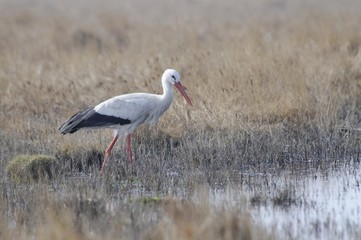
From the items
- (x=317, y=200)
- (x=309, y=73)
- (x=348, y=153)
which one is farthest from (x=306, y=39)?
(x=317, y=200)

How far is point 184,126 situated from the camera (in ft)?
32.8

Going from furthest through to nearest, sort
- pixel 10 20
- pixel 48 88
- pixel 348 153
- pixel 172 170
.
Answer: pixel 10 20
pixel 48 88
pixel 348 153
pixel 172 170

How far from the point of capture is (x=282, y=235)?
235 inches

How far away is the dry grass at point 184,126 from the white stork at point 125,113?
29cm

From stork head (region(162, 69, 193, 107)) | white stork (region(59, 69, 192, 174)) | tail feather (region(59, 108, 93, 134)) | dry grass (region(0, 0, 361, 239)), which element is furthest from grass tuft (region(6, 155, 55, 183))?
stork head (region(162, 69, 193, 107))

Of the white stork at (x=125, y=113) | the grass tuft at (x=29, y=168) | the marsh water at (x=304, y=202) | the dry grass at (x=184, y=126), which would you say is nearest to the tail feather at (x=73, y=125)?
the white stork at (x=125, y=113)

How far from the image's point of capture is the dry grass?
6262mm

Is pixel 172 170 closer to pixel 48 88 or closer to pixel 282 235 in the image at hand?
pixel 282 235

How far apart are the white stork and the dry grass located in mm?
288

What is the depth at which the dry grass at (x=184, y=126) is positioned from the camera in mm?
6262

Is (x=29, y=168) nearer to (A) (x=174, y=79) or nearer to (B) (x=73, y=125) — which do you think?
(B) (x=73, y=125)

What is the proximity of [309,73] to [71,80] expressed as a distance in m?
3.65

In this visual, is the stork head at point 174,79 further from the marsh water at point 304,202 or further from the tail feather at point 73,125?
the marsh water at point 304,202

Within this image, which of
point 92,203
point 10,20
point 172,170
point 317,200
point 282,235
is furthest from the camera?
point 10,20
